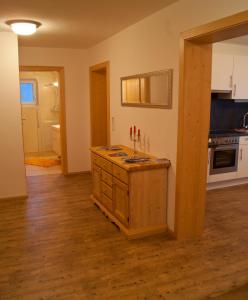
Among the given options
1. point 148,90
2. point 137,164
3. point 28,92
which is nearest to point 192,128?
point 137,164

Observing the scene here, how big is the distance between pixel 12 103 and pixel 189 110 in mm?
2649

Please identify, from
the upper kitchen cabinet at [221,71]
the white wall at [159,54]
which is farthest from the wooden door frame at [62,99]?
the upper kitchen cabinet at [221,71]

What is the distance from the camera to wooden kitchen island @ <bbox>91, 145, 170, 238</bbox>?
3.19 m

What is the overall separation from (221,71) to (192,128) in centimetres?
218

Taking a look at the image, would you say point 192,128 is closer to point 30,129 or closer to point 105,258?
point 105,258

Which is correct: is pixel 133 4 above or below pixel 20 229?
above

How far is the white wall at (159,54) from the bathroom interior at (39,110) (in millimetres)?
4042

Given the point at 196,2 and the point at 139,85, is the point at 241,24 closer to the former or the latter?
the point at 196,2

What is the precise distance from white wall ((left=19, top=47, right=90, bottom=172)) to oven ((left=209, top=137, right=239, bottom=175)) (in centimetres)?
248

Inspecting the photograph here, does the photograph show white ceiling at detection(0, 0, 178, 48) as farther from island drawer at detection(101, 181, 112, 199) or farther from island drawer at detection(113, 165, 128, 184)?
island drawer at detection(101, 181, 112, 199)

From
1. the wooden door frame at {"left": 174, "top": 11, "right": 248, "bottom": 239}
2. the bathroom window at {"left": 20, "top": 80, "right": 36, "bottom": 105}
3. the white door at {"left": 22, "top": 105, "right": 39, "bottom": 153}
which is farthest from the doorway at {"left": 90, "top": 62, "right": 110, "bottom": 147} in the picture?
the bathroom window at {"left": 20, "top": 80, "right": 36, "bottom": 105}

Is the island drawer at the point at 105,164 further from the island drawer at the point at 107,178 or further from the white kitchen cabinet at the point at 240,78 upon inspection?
the white kitchen cabinet at the point at 240,78

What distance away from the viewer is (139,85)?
12.4 ft

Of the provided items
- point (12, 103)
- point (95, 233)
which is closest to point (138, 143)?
point (95, 233)
